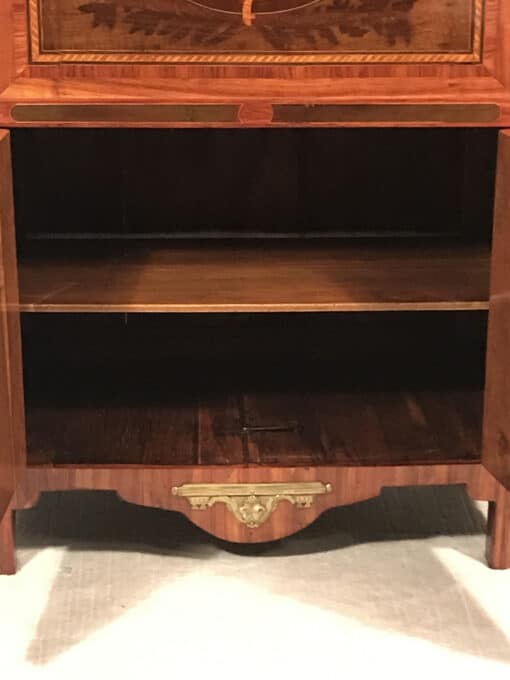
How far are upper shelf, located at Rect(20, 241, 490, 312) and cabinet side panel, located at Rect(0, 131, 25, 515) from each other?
0.23 feet

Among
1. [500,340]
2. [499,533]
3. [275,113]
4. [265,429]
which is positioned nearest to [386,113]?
[275,113]

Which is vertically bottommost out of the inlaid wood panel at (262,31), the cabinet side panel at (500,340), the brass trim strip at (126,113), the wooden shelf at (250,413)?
the wooden shelf at (250,413)

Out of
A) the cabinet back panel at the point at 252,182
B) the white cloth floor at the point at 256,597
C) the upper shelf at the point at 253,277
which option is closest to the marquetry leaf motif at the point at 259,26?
the upper shelf at the point at 253,277

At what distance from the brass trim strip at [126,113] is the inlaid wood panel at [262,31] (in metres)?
0.04

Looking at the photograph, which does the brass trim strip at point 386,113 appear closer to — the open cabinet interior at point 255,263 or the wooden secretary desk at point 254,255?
the wooden secretary desk at point 254,255

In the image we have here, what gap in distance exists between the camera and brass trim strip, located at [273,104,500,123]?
1.04 metres

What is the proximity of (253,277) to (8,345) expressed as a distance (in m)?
0.33

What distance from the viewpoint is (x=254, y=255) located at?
4.41 feet

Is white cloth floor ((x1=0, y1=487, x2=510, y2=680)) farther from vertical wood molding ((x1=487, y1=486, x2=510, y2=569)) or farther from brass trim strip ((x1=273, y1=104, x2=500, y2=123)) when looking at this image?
brass trim strip ((x1=273, y1=104, x2=500, y2=123))

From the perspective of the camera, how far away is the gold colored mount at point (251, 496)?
3.79ft

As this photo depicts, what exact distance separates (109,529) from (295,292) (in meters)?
0.39

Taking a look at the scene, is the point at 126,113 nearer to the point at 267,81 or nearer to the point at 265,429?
the point at 267,81

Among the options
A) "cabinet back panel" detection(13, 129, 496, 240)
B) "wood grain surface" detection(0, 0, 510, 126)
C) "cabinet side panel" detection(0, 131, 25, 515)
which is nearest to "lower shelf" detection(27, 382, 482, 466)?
"cabinet side panel" detection(0, 131, 25, 515)

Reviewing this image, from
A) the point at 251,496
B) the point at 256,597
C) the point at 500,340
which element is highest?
the point at 500,340
